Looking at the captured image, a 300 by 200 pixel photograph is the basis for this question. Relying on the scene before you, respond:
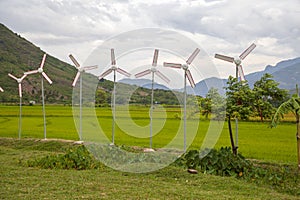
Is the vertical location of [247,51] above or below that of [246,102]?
above

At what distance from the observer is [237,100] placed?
1045 cm

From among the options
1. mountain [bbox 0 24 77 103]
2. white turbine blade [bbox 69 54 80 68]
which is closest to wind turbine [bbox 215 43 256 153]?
white turbine blade [bbox 69 54 80 68]

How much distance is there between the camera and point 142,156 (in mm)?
10422

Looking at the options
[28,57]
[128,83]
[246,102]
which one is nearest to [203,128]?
[128,83]

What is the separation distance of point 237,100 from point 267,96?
768 millimetres

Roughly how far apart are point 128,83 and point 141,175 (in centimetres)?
494

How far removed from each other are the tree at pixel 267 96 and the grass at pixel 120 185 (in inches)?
95.7

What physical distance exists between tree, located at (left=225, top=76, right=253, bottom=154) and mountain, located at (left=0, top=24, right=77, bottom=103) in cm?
5138

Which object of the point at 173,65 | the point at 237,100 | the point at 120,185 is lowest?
the point at 120,185

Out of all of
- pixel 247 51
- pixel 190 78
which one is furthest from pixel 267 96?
pixel 190 78

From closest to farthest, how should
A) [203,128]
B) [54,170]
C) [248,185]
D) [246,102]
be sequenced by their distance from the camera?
[248,185]
[54,170]
[246,102]
[203,128]

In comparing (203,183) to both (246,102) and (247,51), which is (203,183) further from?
(247,51)

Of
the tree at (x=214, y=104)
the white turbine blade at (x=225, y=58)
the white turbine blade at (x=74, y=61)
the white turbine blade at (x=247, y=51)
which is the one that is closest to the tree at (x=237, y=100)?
the tree at (x=214, y=104)

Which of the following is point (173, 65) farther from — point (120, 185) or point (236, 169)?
point (120, 185)
